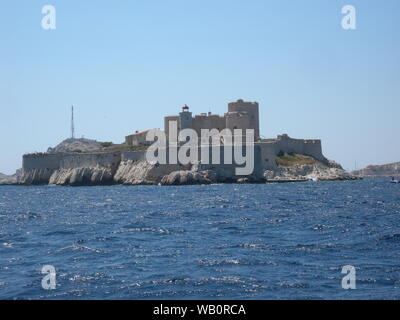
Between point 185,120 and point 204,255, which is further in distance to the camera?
point 185,120

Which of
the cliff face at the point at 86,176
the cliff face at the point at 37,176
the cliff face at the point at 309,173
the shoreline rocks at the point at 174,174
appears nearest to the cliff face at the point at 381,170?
the shoreline rocks at the point at 174,174

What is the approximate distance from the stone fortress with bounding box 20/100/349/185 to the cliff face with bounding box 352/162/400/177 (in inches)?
2503

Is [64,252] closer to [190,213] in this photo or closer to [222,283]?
[222,283]

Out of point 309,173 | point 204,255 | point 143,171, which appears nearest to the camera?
point 204,255

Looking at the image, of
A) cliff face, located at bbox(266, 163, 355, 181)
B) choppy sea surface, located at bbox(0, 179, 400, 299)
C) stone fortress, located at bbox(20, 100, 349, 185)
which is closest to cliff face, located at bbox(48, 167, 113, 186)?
stone fortress, located at bbox(20, 100, 349, 185)

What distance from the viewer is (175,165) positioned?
75.9 m

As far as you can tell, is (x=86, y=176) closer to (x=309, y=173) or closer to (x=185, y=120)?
(x=185, y=120)

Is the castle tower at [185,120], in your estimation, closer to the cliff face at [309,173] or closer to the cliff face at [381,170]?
the cliff face at [309,173]

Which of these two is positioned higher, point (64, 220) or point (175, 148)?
point (175, 148)

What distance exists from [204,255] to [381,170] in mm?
139107

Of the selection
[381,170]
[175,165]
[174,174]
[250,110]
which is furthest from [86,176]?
[381,170]

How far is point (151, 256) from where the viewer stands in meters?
18.6
